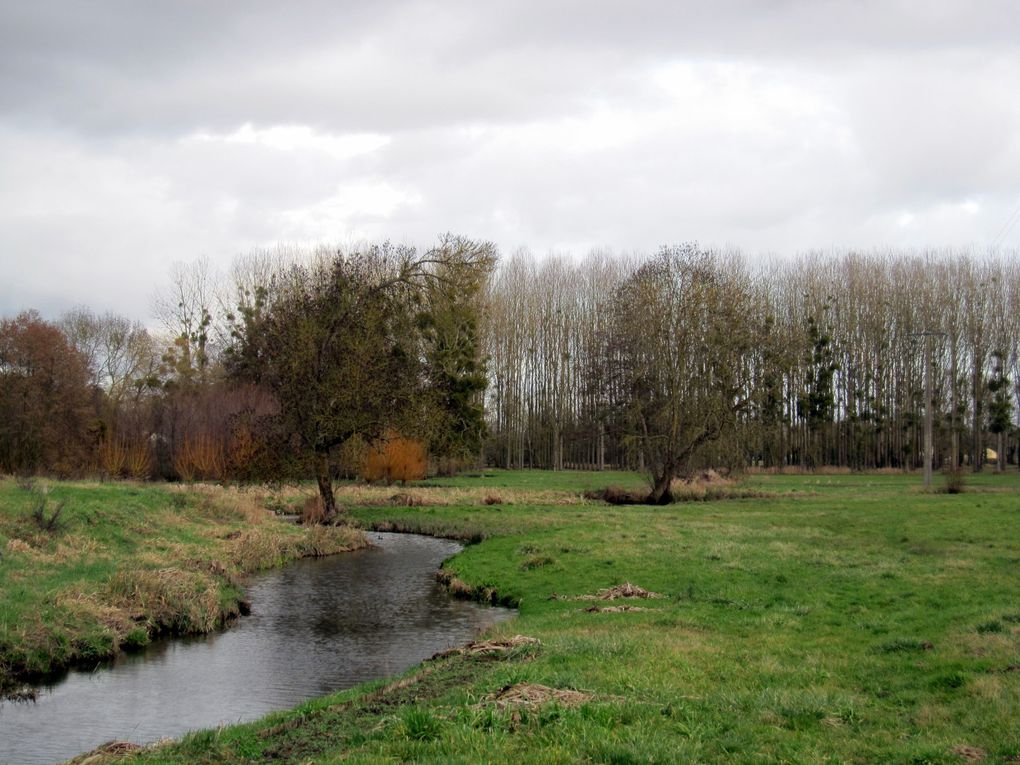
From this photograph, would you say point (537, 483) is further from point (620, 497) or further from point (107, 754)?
point (107, 754)

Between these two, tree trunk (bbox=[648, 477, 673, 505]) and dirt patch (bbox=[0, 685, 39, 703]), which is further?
tree trunk (bbox=[648, 477, 673, 505])

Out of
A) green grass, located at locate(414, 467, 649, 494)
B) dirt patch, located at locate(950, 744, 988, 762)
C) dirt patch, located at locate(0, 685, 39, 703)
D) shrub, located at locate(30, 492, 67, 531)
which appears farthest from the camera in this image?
green grass, located at locate(414, 467, 649, 494)

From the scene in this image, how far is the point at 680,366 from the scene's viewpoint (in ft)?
163

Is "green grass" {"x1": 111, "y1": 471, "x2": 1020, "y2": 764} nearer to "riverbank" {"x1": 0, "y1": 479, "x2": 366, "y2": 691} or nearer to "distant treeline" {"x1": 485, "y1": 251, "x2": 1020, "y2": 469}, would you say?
"riverbank" {"x1": 0, "y1": 479, "x2": 366, "y2": 691}

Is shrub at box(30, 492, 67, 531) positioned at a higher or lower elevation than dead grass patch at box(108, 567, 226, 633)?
higher

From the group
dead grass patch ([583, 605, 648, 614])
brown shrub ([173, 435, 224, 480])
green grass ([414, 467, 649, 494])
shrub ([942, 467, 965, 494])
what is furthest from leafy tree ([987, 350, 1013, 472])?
dead grass patch ([583, 605, 648, 614])

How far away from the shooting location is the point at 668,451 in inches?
1939

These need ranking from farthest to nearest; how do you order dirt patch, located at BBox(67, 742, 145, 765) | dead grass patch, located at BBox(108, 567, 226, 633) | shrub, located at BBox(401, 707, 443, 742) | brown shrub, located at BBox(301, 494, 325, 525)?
brown shrub, located at BBox(301, 494, 325, 525) < dead grass patch, located at BBox(108, 567, 226, 633) < dirt patch, located at BBox(67, 742, 145, 765) < shrub, located at BBox(401, 707, 443, 742)

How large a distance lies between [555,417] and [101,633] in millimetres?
73523

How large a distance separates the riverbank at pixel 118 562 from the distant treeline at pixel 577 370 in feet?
15.5

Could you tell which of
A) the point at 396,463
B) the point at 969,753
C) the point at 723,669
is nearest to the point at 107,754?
the point at 723,669

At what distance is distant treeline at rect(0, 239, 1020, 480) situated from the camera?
131 ft

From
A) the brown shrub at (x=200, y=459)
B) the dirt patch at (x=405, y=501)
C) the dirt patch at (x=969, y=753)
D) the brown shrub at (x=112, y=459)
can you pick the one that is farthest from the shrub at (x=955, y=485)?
→ the brown shrub at (x=112, y=459)

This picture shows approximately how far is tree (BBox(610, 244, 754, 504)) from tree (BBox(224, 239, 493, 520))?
15.4 metres
